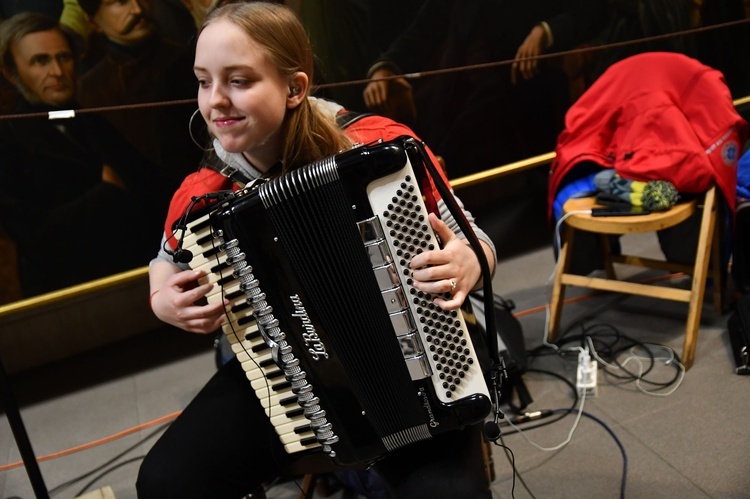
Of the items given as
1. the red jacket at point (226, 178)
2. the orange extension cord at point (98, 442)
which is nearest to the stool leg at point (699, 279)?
the red jacket at point (226, 178)

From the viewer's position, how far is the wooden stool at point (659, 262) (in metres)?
2.28

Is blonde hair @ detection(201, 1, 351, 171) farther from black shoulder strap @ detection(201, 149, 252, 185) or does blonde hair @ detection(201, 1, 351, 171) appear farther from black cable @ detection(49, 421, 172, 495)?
black cable @ detection(49, 421, 172, 495)

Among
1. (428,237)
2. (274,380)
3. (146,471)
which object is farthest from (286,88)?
(146,471)

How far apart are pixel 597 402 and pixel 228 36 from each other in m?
1.60

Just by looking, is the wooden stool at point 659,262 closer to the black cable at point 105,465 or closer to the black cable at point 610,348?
the black cable at point 610,348

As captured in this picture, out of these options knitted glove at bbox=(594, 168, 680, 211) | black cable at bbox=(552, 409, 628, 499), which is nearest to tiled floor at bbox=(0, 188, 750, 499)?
black cable at bbox=(552, 409, 628, 499)

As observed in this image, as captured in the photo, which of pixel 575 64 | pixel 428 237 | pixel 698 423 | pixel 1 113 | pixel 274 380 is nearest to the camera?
pixel 428 237

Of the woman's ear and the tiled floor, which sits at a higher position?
the woman's ear

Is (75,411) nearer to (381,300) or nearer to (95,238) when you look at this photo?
(95,238)

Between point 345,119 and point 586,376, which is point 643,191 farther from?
point 345,119

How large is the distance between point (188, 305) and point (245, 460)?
35cm

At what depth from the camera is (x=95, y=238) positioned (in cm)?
276

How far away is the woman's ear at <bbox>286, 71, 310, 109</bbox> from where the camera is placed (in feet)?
4.65

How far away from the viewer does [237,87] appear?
1.35 m
